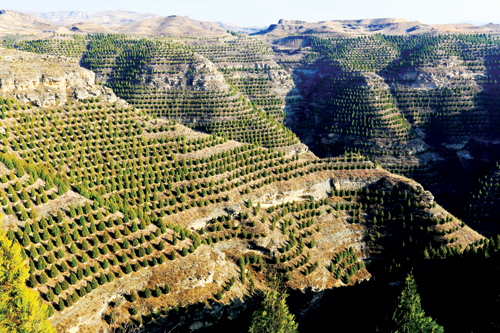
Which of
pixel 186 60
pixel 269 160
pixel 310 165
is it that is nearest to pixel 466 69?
pixel 310 165

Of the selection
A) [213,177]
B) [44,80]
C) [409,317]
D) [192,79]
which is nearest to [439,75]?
[192,79]

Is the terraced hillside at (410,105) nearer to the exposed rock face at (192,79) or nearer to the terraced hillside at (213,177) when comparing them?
the terraced hillside at (213,177)

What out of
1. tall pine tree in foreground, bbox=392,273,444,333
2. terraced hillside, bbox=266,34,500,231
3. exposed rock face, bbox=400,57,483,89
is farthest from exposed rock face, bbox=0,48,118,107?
exposed rock face, bbox=400,57,483,89

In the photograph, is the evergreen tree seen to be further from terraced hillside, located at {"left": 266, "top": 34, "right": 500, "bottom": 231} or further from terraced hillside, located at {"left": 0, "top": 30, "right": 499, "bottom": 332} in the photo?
terraced hillside, located at {"left": 266, "top": 34, "right": 500, "bottom": 231}

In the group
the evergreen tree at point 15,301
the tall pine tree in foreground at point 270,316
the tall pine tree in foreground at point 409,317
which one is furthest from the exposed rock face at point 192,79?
the tall pine tree in foreground at point 409,317

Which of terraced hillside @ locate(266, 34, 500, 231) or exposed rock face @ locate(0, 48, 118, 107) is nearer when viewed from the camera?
exposed rock face @ locate(0, 48, 118, 107)

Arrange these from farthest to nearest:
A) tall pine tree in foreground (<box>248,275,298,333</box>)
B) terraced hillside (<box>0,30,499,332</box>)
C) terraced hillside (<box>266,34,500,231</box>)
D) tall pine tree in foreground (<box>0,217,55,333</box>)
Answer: terraced hillside (<box>266,34,500,231</box>) < terraced hillside (<box>0,30,499,332</box>) < tall pine tree in foreground (<box>248,275,298,333</box>) < tall pine tree in foreground (<box>0,217,55,333</box>)
